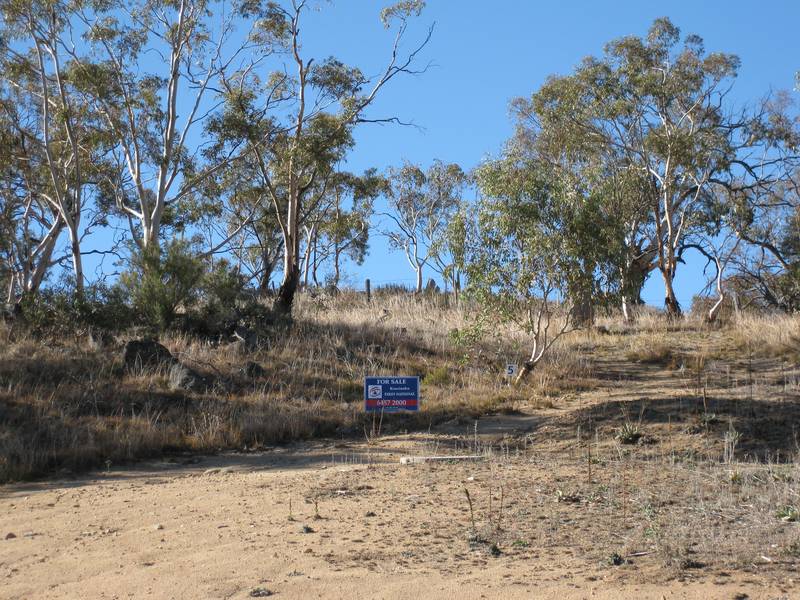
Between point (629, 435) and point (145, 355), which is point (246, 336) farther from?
point (629, 435)

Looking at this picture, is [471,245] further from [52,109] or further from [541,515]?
[52,109]

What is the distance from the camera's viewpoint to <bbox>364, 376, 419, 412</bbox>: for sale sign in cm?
1212

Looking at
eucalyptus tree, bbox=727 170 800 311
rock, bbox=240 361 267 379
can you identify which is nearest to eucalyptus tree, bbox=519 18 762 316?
eucalyptus tree, bbox=727 170 800 311

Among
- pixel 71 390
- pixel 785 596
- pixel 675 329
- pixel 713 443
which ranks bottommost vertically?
pixel 785 596

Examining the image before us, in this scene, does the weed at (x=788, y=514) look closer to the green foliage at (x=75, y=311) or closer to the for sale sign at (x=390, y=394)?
the for sale sign at (x=390, y=394)

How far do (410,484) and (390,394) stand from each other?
125 inches

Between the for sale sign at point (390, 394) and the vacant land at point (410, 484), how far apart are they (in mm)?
540

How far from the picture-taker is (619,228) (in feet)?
53.8

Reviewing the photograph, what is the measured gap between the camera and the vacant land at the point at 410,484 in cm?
625

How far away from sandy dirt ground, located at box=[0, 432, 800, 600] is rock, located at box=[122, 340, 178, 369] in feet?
16.5

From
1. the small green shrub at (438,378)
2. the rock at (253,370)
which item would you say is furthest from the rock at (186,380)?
the small green shrub at (438,378)

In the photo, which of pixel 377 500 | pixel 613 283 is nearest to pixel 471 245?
pixel 613 283

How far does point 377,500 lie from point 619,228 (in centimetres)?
943

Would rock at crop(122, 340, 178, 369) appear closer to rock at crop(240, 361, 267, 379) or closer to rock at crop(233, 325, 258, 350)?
rock at crop(240, 361, 267, 379)
